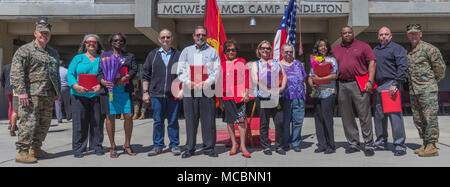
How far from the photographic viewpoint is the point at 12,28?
12758 millimetres

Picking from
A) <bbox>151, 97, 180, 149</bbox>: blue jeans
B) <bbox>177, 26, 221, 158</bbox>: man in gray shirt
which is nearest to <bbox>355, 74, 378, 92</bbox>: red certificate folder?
<bbox>177, 26, 221, 158</bbox>: man in gray shirt

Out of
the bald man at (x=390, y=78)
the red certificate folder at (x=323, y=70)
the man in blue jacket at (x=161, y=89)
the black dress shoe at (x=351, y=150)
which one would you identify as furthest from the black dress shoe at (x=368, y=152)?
the man in blue jacket at (x=161, y=89)

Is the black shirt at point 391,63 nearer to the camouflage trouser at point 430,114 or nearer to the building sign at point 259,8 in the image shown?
the camouflage trouser at point 430,114

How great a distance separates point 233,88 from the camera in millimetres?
4316

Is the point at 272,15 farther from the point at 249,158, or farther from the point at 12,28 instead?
the point at 12,28

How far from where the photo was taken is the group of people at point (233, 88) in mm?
4316

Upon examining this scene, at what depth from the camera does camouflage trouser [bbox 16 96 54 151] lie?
155 inches

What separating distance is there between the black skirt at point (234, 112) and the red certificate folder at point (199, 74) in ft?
1.47

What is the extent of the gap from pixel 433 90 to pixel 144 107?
8825 millimetres

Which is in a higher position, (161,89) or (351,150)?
(161,89)

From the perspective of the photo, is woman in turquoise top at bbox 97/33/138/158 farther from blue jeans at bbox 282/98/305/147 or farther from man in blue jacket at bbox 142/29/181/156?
blue jeans at bbox 282/98/305/147

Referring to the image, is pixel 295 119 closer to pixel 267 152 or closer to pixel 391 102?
pixel 267 152

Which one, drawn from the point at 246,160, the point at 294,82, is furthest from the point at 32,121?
the point at 294,82

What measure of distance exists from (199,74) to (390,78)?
2647mm
